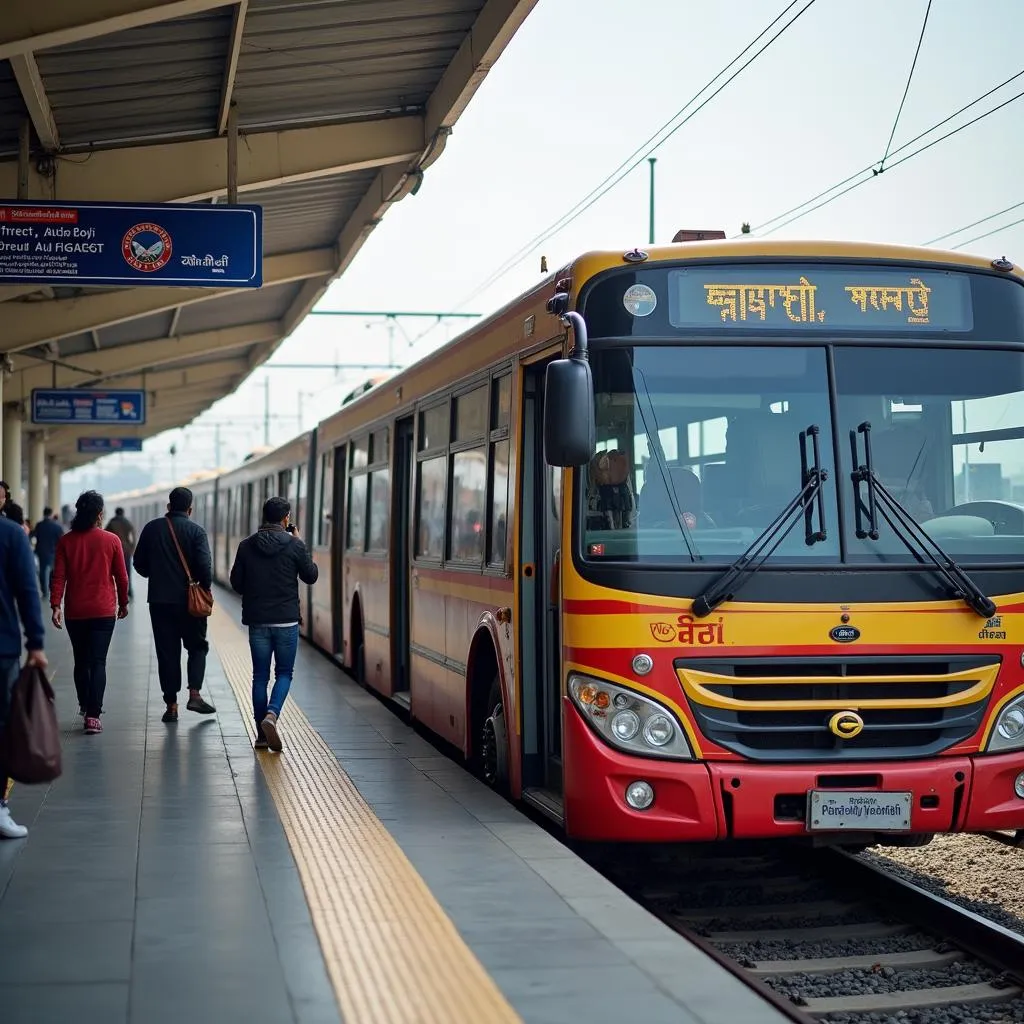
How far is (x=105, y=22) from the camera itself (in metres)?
10.2

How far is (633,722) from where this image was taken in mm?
7074

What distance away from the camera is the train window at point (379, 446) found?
1368 cm

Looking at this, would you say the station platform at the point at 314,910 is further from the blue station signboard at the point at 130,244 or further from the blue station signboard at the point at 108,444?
the blue station signboard at the point at 108,444

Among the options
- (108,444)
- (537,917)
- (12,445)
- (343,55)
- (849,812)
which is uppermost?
(343,55)

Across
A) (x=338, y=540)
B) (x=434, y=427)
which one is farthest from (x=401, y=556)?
(x=338, y=540)

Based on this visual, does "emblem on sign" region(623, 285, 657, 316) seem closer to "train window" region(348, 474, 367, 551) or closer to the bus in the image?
the bus

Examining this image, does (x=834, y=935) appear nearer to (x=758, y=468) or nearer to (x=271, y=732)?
(x=758, y=468)

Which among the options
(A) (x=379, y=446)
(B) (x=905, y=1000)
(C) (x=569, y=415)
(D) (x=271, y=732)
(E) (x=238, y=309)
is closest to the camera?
(B) (x=905, y=1000)

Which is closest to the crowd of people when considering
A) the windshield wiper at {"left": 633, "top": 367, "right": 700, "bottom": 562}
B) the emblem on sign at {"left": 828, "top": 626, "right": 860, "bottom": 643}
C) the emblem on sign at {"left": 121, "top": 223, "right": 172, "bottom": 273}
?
the emblem on sign at {"left": 121, "top": 223, "right": 172, "bottom": 273}

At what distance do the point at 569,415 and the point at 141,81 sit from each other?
25.1ft

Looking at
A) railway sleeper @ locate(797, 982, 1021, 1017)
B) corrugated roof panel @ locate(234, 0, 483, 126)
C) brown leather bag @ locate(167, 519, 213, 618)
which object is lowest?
railway sleeper @ locate(797, 982, 1021, 1017)

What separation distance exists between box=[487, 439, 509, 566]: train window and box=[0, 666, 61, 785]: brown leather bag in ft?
9.59

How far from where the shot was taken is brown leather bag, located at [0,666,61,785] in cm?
627

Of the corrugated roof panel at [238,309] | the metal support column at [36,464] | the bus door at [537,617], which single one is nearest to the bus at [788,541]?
the bus door at [537,617]
